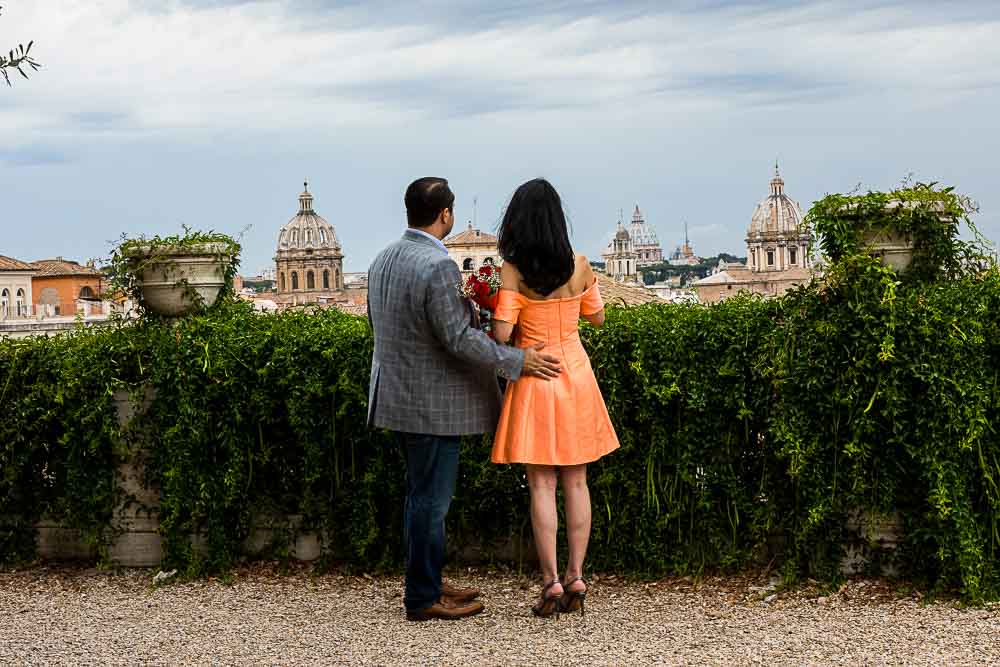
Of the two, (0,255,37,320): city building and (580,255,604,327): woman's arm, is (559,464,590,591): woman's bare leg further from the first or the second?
(0,255,37,320): city building

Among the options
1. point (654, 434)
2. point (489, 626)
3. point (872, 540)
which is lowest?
point (489, 626)

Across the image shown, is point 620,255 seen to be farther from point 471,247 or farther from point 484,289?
point 484,289

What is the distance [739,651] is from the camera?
13.2 feet

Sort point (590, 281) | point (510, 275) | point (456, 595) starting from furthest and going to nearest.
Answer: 1. point (456, 595)
2. point (590, 281)
3. point (510, 275)

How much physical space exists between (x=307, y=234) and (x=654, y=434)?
136 metres

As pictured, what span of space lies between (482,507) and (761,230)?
439ft

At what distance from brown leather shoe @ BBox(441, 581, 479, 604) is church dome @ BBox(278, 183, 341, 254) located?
135665 millimetres

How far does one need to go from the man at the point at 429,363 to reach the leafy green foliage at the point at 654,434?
2.43ft

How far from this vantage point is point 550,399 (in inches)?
167

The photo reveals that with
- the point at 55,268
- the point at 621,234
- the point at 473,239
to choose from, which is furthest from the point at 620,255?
the point at 55,268

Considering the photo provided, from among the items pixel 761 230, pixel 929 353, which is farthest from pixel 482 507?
pixel 761 230

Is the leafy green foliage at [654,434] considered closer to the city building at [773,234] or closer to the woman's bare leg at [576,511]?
the woman's bare leg at [576,511]

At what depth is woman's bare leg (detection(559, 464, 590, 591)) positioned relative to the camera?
14.2 feet

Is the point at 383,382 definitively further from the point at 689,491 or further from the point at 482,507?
the point at 689,491
